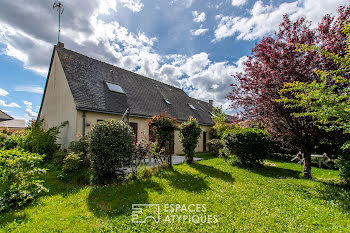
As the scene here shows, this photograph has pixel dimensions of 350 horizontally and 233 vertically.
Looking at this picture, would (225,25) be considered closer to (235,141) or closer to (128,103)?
(235,141)

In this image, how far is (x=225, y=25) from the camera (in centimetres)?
764

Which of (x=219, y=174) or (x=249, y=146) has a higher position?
(x=249, y=146)

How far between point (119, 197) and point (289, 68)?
279 inches

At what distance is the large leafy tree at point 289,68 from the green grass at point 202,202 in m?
1.92

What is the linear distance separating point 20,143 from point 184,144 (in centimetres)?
884

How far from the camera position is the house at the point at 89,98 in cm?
851

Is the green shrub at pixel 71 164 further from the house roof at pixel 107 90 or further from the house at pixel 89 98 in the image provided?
the house roof at pixel 107 90

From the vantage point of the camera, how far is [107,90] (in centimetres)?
1059

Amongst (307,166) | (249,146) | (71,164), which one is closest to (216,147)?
(249,146)

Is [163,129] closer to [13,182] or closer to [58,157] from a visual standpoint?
[13,182]

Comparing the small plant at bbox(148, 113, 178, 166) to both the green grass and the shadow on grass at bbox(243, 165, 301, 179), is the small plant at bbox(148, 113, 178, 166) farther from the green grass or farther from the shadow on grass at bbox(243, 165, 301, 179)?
the shadow on grass at bbox(243, 165, 301, 179)

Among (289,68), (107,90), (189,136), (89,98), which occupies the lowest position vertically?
(189,136)

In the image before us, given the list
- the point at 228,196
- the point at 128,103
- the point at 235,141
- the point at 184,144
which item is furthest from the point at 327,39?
the point at 128,103

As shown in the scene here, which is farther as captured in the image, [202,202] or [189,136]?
[189,136]
